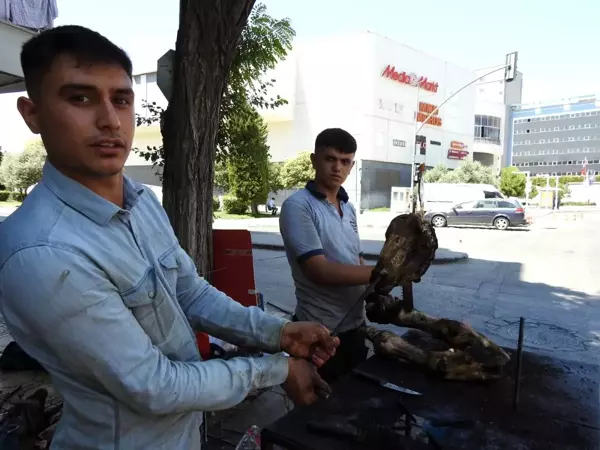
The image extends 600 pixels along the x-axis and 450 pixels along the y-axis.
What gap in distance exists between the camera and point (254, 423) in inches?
136

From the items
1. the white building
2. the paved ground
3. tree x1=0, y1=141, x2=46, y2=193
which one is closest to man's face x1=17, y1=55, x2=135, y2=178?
the paved ground

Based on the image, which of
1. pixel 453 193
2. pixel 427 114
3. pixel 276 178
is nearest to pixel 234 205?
pixel 276 178

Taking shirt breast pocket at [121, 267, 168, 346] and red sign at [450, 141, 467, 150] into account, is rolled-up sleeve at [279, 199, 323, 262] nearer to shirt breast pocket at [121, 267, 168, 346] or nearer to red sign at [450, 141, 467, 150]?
shirt breast pocket at [121, 267, 168, 346]

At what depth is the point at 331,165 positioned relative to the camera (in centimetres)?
254

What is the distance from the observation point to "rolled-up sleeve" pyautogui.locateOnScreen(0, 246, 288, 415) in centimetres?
94

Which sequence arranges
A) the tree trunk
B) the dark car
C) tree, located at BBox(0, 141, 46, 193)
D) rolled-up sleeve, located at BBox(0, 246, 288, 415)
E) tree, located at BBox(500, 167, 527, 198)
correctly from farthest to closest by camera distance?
1. tree, located at BBox(500, 167, 527, 198)
2. tree, located at BBox(0, 141, 46, 193)
3. the dark car
4. the tree trunk
5. rolled-up sleeve, located at BBox(0, 246, 288, 415)

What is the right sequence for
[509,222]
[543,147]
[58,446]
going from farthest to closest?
[543,147], [509,222], [58,446]

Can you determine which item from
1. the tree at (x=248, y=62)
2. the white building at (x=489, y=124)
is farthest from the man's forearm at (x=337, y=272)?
the white building at (x=489, y=124)

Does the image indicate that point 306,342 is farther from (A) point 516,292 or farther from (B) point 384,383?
(A) point 516,292

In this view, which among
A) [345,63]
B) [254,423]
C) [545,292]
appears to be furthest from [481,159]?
[254,423]

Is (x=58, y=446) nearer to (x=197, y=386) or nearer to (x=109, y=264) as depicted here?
(x=197, y=386)

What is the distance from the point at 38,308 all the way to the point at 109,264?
6.9 inches

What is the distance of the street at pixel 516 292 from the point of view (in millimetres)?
5578

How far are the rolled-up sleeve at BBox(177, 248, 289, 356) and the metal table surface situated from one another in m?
0.29
